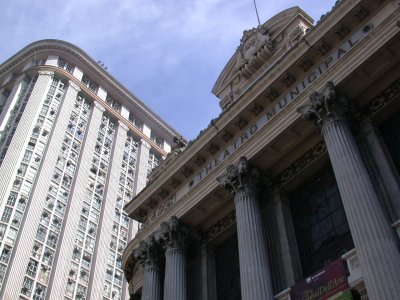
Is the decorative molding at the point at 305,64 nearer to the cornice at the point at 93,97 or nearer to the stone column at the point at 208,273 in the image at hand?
the stone column at the point at 208,273

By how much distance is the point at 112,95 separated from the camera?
86.8m

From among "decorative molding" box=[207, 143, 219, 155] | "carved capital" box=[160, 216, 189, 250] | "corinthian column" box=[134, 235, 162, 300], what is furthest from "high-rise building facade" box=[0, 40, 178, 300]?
"decorative molding" box=[207, 143, 219, 155]

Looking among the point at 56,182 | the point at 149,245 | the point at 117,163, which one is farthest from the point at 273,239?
the point at 117,163

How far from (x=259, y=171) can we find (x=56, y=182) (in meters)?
49.2

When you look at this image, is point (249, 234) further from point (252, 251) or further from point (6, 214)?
point (6, 214)

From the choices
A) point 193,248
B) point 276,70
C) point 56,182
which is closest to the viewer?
point 276,70

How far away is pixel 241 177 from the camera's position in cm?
2123

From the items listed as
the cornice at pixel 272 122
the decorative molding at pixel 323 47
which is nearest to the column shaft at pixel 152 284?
the cornice at pixel 272 122

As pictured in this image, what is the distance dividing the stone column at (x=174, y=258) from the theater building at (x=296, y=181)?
1.8 inches

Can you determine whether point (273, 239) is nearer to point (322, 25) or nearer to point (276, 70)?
point (276, 70)

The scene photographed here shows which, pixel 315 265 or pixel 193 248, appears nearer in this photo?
pixel 315 265

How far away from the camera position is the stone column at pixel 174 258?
21734 millimetres

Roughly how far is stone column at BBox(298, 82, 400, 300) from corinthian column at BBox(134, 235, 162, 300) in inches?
375

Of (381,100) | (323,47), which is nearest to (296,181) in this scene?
(381,100)
